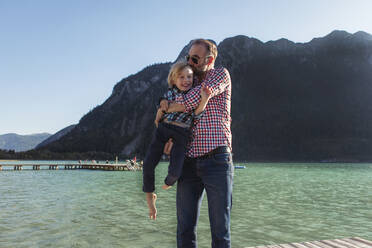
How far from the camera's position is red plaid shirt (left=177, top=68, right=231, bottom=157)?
3.02 m

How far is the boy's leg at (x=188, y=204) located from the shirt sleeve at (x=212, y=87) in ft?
2.33

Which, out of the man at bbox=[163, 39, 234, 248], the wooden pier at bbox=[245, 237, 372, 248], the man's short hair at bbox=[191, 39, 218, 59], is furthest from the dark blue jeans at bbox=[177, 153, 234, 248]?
the wooden pier at bbox=[245, 237, 372, 248]

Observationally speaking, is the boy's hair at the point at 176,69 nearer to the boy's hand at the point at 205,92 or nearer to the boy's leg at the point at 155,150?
the boy's hand at the point at 205,92

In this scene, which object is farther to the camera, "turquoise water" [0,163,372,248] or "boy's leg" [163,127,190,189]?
"turquoise water" [0,163,372,248]

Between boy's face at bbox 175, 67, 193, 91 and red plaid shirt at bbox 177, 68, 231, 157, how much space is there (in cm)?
11

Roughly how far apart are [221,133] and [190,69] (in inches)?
27.9

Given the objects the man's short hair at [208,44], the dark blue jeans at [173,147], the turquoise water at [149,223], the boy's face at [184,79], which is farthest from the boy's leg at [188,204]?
the turquoise water at [149,223]

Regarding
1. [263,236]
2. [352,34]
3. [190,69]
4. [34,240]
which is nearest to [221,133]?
[190,69]

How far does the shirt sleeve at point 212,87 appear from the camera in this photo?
2.90 m

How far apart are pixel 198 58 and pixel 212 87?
451 mm

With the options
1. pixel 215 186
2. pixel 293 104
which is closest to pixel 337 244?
pixel 215 186

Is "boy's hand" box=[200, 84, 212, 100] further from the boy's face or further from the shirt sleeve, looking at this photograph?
the boy's face

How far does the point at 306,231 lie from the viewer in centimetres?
1180

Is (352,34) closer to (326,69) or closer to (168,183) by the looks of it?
(326,69)
